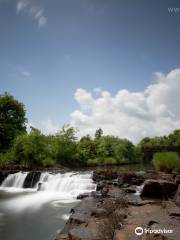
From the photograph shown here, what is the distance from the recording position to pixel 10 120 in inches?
1499

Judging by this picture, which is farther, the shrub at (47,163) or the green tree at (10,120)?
the green tree at (10,120)

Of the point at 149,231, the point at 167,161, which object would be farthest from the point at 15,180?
the point at 149,231

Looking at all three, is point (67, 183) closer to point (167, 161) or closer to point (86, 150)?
point (167, 161)

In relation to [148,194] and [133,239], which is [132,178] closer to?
[148,194]

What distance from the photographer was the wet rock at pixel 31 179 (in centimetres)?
2099

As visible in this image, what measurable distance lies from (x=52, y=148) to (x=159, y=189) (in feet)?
77.2

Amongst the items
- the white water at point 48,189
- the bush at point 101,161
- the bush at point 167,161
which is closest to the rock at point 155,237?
the white water at point 48,189

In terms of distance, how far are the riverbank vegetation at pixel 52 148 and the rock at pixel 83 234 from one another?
34.1 ft

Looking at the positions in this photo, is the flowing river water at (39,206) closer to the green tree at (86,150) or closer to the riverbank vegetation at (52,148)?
the riverbank vegetation at (52,148)

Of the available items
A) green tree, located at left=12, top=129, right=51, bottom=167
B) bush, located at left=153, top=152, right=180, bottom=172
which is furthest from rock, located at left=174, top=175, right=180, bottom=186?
green tree, located at left=12, top=129, right=51, bottom=167

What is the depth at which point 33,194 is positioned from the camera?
1756 cm

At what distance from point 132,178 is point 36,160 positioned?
51.1 feet

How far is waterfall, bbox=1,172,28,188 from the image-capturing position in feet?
70.2

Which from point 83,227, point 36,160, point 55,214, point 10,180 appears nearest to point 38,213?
point 55,214
